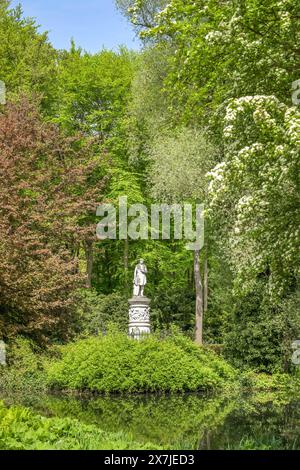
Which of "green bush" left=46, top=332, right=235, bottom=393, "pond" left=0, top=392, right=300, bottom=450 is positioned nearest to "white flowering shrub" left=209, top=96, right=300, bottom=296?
"pond" left=0, top=392, right=300, bottom=450

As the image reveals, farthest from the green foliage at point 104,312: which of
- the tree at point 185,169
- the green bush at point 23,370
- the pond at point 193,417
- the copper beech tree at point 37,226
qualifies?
the pond at point 193,417

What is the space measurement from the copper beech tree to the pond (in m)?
2.33

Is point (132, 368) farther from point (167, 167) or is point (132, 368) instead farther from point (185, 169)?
point (167, 167)

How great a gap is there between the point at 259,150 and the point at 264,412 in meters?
6.02

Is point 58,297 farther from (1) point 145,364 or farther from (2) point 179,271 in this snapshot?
(2) point 179,271

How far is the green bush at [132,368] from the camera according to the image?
1952 cm

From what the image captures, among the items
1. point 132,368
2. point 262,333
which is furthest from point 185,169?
point 132,368

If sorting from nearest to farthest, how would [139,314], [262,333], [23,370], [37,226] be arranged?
[23,370]
[262,333]
[37,226]
[139,314]

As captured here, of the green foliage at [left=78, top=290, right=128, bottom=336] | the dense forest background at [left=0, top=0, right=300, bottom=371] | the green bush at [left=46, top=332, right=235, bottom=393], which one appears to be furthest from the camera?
the green foliage at [left=78, top=290, right=128, bottom=336]

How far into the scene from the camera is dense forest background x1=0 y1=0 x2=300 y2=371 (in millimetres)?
13703

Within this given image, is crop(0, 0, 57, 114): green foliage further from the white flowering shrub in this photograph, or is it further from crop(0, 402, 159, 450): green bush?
crop(0, 402, 159, 450): green bush

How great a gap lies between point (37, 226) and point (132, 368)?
6906 mm

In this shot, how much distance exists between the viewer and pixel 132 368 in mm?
19672
